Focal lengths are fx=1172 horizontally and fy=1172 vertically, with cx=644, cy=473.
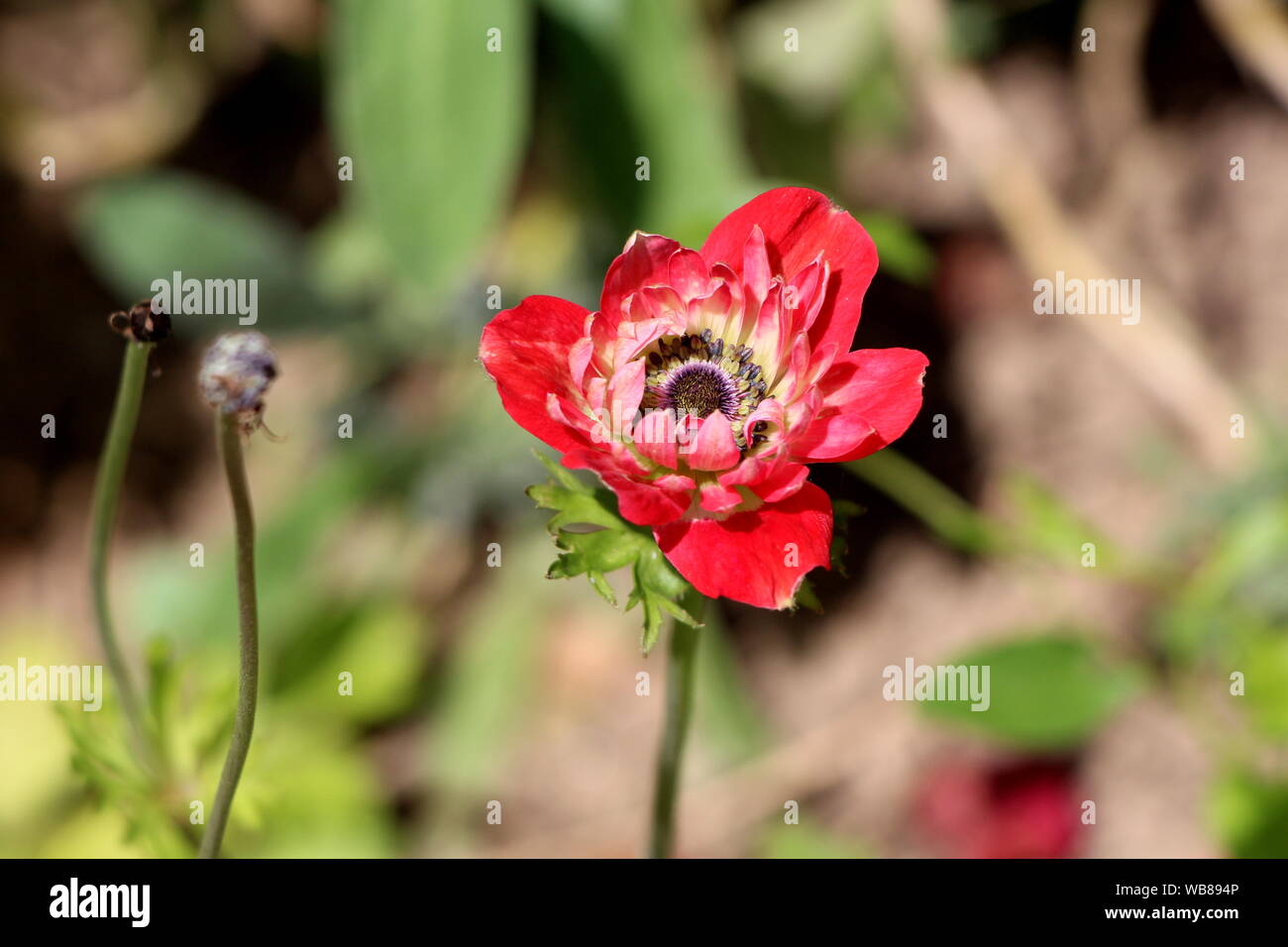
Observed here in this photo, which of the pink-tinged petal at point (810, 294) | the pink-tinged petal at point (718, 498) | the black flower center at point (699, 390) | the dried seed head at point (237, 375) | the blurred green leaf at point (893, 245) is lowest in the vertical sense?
the pink-tinged petal at point (718, 498)

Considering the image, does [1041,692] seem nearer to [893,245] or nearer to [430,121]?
[893,245]

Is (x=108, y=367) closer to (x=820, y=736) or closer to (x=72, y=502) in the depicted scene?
(x=72, y=502)

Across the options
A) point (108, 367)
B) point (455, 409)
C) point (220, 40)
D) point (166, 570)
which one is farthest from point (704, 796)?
point (220, 40)

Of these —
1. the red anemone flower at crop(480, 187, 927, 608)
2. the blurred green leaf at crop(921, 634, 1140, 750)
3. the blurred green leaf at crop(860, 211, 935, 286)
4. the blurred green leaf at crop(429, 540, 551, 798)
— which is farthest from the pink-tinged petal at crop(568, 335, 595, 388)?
the blurred green leaf at crop(429, 540, 551, 798)

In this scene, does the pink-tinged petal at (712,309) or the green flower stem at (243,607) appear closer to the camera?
the green flower stem at (243,607)

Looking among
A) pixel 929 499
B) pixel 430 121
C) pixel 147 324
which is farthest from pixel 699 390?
pixel 929 499

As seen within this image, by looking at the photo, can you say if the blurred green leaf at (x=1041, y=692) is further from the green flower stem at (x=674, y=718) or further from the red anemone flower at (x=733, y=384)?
the red anemone flower at (x=733, y=384)

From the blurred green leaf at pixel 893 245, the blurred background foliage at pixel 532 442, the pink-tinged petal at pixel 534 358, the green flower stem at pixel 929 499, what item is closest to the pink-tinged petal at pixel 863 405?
the pink-tinged petal at pixel 534 358

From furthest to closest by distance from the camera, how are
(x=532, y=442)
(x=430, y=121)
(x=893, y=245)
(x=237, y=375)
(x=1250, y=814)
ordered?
(x=532, y=442) → (x=430, y=121) → (x=1250, y=814) → (x=893, y=245) → (x=237, y=375)
